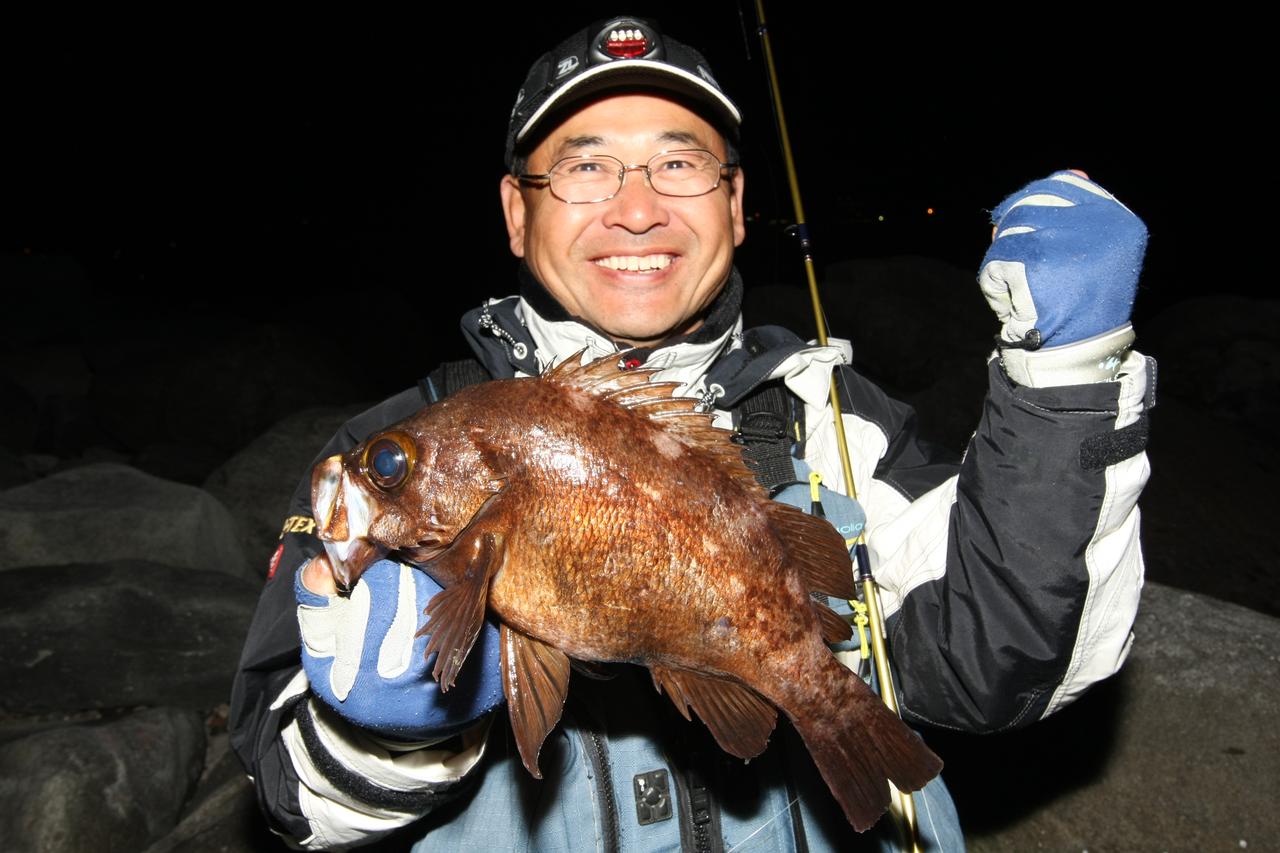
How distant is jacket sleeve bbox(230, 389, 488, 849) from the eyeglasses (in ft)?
4.19

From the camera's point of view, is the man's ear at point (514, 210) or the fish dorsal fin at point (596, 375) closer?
the fish dorsal fin at point (596, 375)

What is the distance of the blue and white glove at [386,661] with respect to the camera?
1.68 metres

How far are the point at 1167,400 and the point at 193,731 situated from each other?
361 inches

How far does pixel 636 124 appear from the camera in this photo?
2408 mm

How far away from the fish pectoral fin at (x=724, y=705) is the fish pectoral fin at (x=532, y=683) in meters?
0.21

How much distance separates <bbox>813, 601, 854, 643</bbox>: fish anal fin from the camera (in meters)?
1.71

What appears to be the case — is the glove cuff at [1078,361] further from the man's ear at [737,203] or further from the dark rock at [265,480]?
the dark rock at [265,480]

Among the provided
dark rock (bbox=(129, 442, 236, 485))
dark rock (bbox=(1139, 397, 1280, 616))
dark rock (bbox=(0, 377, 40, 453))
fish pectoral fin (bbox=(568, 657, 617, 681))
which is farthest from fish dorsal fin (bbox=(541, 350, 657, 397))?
dark rock (bbox=(0, 377, 40, 453))

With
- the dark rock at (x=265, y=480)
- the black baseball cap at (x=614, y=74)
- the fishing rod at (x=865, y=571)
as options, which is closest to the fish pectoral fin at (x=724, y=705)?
the fishing rod at (x=865, y=571)

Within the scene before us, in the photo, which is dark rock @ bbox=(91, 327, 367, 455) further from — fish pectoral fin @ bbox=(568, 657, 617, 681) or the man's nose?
fish pectoral fin @ bbox=(568, 657, 617, 681)

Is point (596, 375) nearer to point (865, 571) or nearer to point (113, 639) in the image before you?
point (865, 571)

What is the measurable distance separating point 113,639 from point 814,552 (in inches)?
199

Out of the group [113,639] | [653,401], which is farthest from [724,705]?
[113,639]

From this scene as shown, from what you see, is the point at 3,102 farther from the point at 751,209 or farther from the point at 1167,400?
the point at 1167,400
